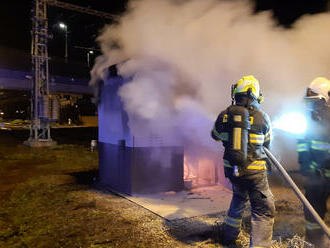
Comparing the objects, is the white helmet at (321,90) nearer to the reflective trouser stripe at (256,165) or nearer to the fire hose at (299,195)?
the fire hose at (299,195)

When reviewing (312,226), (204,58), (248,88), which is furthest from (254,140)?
(204,58)

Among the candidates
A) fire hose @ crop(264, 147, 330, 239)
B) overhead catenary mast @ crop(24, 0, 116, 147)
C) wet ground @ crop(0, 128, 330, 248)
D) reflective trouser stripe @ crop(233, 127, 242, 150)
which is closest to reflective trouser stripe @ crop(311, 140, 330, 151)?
fire hose @ crop(264, 147, 330, 239)

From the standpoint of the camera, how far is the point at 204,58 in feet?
16.6

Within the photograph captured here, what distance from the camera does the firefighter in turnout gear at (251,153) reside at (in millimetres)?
3178

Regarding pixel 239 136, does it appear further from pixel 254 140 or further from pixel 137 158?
pixel 137 158

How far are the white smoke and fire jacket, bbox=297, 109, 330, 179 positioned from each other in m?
1.87

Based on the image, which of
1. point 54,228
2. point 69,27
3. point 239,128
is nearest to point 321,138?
point 239,128

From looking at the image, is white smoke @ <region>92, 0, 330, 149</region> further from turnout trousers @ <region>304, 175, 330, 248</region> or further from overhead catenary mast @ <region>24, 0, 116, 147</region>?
overhead catenary mast @ <region>24, 0, 116, 147</region>

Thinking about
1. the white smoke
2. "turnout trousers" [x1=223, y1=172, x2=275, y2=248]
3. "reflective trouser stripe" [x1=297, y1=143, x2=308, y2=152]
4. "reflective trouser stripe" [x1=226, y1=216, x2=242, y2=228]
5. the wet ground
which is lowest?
the wet ground

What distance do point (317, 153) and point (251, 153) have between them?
0.78 m

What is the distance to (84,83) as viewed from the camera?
28.1 metres

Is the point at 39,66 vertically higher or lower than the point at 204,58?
higher

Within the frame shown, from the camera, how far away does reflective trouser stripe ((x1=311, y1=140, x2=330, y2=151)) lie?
10.7 feet

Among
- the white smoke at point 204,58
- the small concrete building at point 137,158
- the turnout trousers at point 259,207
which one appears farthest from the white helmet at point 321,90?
the small concrete building at point 137,158
